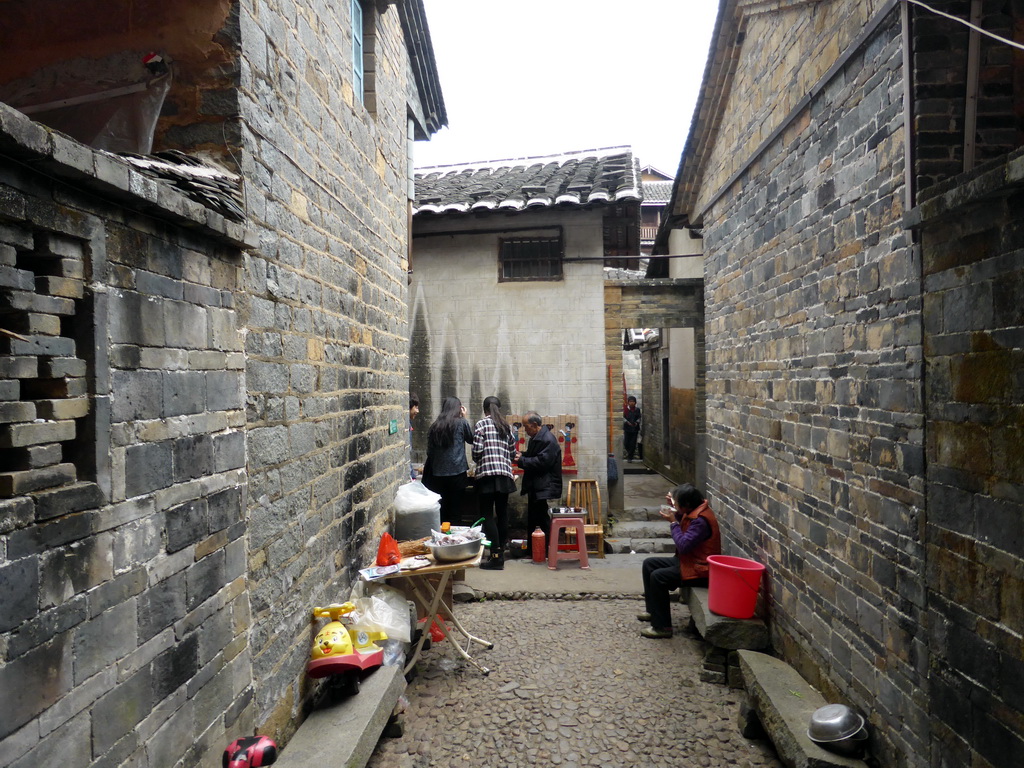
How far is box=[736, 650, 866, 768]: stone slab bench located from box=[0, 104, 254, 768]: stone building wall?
281cm

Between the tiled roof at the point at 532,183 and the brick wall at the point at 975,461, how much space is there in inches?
252

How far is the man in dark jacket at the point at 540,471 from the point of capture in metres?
7.69

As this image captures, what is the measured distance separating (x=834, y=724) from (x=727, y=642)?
1.48 m

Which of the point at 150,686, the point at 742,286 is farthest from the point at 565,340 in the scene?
the point at 150,686

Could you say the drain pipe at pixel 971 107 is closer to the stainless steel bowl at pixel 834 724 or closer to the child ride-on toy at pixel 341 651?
the stainless steel bowl at pixel 834 724

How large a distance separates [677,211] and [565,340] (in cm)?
239

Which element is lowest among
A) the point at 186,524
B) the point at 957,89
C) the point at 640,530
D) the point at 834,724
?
the point at 640,530

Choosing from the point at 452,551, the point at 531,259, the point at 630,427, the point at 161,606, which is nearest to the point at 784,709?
the point at 452,551

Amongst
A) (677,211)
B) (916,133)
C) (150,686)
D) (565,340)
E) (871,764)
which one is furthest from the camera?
(565,340)

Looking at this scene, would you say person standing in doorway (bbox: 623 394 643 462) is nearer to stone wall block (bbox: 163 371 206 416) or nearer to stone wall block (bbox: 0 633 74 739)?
stone wall block (bbox: 163 371 206 416)

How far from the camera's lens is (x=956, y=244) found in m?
2.73

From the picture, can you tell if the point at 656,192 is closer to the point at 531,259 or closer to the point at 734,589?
the point at 531,259

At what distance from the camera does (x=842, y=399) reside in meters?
3.84

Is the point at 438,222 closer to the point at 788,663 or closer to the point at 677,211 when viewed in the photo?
the point at 677,211
